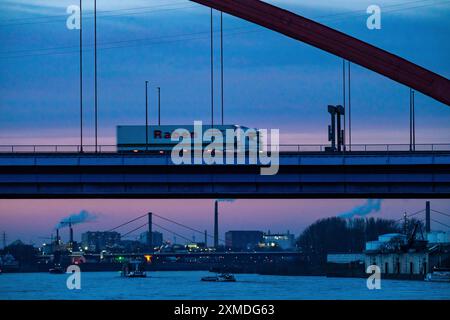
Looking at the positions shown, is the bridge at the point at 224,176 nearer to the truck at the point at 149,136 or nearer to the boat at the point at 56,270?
the truck at the point at 149,136

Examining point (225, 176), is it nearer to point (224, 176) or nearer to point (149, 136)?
point (224, 176)

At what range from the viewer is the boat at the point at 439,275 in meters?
122

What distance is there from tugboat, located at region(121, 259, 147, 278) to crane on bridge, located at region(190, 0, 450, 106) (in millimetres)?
93671

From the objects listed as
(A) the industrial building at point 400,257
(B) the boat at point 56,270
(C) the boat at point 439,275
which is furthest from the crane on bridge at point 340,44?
(B) the boat at point 56,270

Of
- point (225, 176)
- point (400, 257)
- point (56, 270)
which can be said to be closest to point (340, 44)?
point (225, 176)

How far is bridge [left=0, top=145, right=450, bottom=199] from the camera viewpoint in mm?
69812

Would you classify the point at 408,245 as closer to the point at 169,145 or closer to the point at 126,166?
the point at 169,145

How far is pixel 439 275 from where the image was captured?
4904 inches

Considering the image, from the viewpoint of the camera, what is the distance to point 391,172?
70.1 meters

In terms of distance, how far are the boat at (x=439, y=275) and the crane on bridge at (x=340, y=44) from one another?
80684mm

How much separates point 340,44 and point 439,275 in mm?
85785
